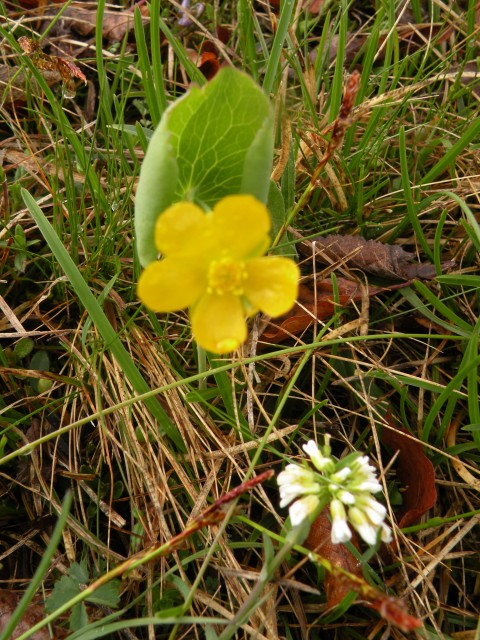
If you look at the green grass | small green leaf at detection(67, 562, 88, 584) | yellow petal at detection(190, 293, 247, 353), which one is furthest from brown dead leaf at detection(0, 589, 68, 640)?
yellow petal at detection(190, 293, 247, 353)

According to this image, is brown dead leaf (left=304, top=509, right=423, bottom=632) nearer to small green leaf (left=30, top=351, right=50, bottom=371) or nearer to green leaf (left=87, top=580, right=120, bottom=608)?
green leaf (left=87, top=580, right=120, bottom=608)

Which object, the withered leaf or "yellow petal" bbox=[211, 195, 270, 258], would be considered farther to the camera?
the withered leaf

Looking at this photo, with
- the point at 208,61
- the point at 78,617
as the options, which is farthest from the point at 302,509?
the point at 208,61

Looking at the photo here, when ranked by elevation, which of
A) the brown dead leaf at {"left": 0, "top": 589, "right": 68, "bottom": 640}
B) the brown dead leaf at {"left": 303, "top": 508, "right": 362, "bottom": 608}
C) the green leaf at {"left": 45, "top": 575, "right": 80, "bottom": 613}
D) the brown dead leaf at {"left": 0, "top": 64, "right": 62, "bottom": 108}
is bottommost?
the brown dead leaf at {"left": 0, "top": 589, "right": 68, "bottom": 640}

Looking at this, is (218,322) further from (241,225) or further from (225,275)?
(241,225)

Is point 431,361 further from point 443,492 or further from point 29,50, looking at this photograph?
point 29,50

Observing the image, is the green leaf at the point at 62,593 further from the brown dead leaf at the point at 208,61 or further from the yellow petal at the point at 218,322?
the brown dead leaf at the point at 208,61
